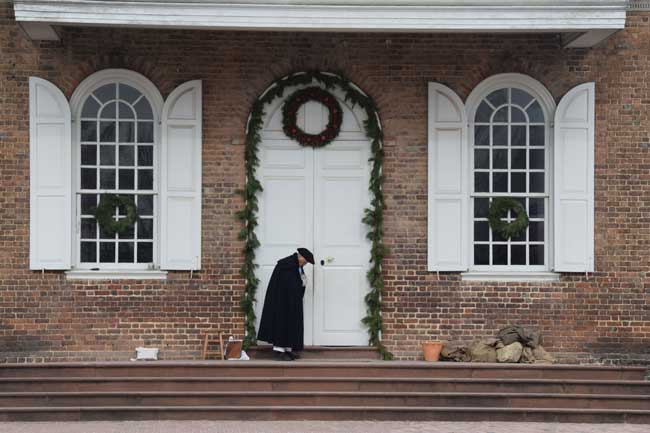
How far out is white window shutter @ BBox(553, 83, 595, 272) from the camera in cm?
1272

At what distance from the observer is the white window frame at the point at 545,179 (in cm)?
1277

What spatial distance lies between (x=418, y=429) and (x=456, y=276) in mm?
2582

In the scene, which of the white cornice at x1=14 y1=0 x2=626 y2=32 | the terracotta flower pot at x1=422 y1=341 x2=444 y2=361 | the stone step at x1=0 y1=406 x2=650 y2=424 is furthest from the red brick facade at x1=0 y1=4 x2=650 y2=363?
the stone step at x1=0 y1=406 x2=650 y2=424

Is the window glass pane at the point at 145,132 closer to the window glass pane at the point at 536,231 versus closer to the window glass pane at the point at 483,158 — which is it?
the window glass pane at the point at 483,158

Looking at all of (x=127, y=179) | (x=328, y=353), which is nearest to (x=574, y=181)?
(x=328, y=353)

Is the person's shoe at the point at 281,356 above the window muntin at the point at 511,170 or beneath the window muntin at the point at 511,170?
beneath

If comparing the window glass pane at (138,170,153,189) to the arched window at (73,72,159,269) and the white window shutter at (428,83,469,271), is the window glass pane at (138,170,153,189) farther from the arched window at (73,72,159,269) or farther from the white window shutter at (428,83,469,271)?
the white window shutter at (428,83,469,271)

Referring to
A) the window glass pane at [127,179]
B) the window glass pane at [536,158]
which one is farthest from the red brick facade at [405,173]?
the window glass pane at [127,179]

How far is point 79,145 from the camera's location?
12625mm

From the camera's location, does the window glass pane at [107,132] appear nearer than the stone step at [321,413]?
No

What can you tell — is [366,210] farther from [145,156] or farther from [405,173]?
[145,156]

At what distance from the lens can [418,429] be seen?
10836mm

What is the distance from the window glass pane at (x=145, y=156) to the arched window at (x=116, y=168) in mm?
13

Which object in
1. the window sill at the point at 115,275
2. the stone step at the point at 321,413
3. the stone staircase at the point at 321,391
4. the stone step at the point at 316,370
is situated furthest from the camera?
the window sill at the point at 115,275
